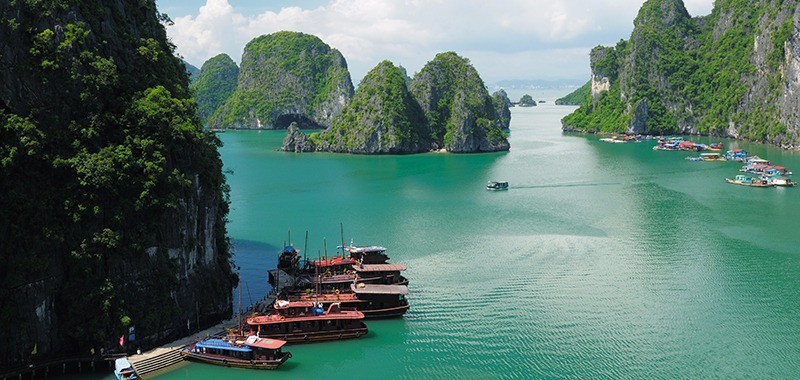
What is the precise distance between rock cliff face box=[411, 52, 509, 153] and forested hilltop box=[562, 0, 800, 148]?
152 ft

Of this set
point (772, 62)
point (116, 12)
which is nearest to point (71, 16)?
point (116, 12)

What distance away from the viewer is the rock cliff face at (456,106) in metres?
136

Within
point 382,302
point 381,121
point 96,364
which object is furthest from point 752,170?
point 96,364

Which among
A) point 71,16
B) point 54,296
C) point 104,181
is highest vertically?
point 71,16

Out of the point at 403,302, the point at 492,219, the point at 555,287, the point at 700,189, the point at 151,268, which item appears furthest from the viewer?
the point at 700,189

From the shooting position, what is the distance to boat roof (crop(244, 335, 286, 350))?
113 feet

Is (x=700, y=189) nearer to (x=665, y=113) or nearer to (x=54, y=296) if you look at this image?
(x=54, y=296)

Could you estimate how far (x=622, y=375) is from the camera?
33219 millimetres

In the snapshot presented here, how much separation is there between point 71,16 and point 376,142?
329 ft

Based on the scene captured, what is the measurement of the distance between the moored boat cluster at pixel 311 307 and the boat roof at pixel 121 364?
3194 millimetres

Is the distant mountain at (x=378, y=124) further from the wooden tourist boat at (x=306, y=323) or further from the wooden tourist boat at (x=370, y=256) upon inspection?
the wooden tourist boat at (x=306, y=323)

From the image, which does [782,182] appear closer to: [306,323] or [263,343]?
[306,323]

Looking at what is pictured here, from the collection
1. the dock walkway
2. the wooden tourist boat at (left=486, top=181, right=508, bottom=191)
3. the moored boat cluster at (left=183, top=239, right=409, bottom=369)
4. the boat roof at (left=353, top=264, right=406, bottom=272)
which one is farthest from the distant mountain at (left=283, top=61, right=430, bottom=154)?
the dock walkway

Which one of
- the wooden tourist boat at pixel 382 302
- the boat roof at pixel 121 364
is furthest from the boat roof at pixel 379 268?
the boat roof at pixel 121 364
